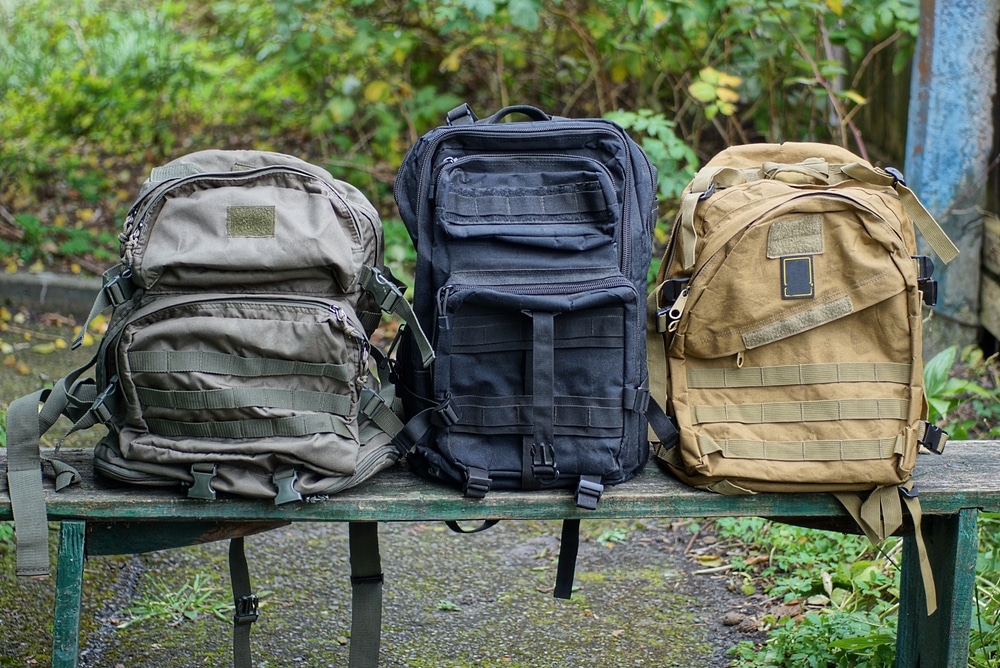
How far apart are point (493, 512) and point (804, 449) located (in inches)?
26.1

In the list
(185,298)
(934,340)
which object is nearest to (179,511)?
(185,298)

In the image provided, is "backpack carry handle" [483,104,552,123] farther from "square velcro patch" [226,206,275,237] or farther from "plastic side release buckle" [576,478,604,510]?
"plastic side release buckle" [576,478,604,510]

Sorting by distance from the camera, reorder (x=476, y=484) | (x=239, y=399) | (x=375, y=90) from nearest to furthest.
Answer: (x=239, y=399) → (x=476, y=484) → (x=375, y=90)

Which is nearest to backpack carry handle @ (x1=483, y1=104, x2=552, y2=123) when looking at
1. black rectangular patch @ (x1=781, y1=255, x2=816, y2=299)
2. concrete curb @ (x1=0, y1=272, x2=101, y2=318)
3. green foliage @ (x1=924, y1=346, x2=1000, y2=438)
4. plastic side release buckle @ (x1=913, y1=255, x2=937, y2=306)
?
black rectangular patch @ (x1=781, y1=255, x2=816, y2=299)

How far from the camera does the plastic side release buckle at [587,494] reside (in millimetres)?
2113

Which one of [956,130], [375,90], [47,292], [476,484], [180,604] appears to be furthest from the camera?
[375,90]

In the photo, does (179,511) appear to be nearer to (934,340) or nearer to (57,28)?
(934,340)

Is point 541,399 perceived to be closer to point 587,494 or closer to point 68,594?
point 587,494

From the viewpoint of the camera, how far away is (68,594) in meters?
2.12

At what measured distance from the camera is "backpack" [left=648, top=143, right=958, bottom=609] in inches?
84.0

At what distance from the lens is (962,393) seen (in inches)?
157

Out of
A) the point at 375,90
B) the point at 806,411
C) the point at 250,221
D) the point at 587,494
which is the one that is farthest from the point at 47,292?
the point at 806,411

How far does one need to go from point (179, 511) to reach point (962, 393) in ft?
10.1

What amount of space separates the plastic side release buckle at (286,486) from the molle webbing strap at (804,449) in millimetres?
842
